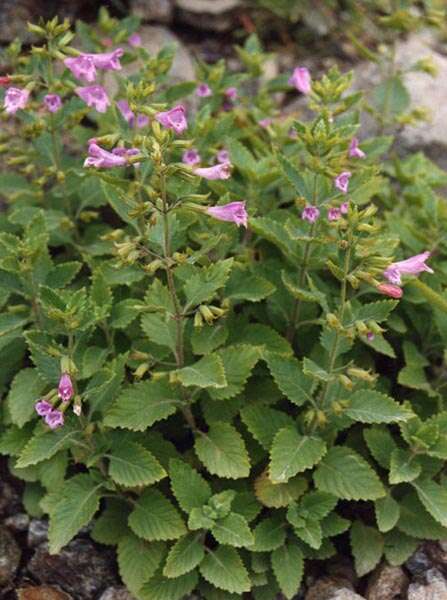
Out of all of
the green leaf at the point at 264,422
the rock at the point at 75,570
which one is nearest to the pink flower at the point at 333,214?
the green leaf at the point at 264,422

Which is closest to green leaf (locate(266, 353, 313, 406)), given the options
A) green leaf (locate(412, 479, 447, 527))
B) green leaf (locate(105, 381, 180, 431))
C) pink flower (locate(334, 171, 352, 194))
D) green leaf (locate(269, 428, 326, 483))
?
green leaf (locate(269, 428, 326, 483))

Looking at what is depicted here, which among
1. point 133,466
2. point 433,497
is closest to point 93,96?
point 133,466

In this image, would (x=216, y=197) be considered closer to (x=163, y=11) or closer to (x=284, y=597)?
(x=284, y=597)

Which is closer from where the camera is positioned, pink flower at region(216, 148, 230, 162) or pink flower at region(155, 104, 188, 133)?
pink flower at region(155, 104, 188, 133)

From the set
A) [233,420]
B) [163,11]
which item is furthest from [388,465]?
[163,11]

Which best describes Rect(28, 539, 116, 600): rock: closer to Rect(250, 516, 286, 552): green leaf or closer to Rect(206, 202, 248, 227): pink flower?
Rect(250, 516, 286, 552): green leaf

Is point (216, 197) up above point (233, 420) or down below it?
above

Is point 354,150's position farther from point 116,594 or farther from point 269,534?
point 116,594
